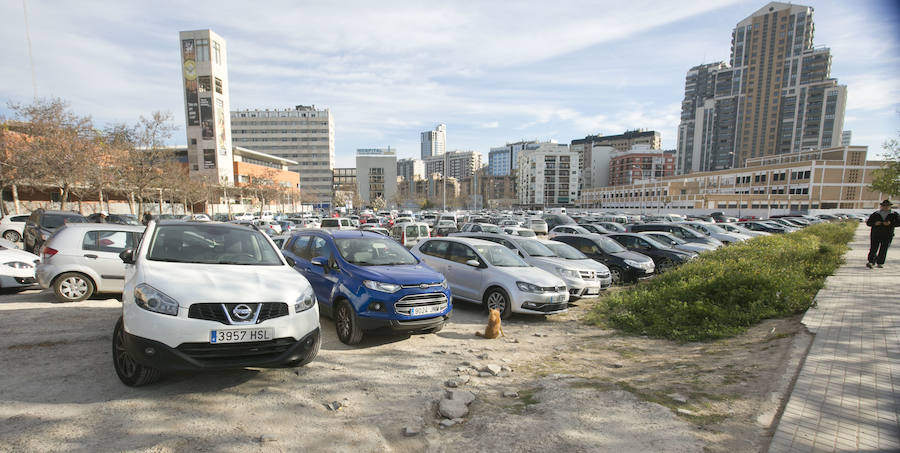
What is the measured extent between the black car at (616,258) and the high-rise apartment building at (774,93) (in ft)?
418

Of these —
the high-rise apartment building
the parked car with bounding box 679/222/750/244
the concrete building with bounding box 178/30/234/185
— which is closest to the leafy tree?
the parked car with bounding box 679/222/750/244

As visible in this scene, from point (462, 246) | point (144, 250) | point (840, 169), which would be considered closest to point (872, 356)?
point (462, 246)

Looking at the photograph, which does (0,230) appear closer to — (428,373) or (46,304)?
(46,304)

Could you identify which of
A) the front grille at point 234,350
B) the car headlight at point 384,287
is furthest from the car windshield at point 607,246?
the front grille at point 234,350

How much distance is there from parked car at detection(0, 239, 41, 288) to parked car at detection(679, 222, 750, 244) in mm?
21988

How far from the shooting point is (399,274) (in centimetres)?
572

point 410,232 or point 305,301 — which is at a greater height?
point 305,301

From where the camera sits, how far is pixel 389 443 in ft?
10.5

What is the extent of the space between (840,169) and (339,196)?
103m

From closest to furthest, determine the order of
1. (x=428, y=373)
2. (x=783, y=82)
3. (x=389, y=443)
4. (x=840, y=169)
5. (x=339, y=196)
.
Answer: (x=389, y=443)
(x=428, y=373)
(x=840, y=169)
(x=339, y=196)
(x=783, y=82)

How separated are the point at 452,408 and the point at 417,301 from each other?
6.58 ft

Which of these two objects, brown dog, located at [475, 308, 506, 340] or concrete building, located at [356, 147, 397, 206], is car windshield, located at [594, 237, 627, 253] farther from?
concrete building, located at [356, 147, 397, 206]

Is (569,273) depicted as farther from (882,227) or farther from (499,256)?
(882,227)

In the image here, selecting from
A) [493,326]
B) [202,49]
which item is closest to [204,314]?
[493,326]
